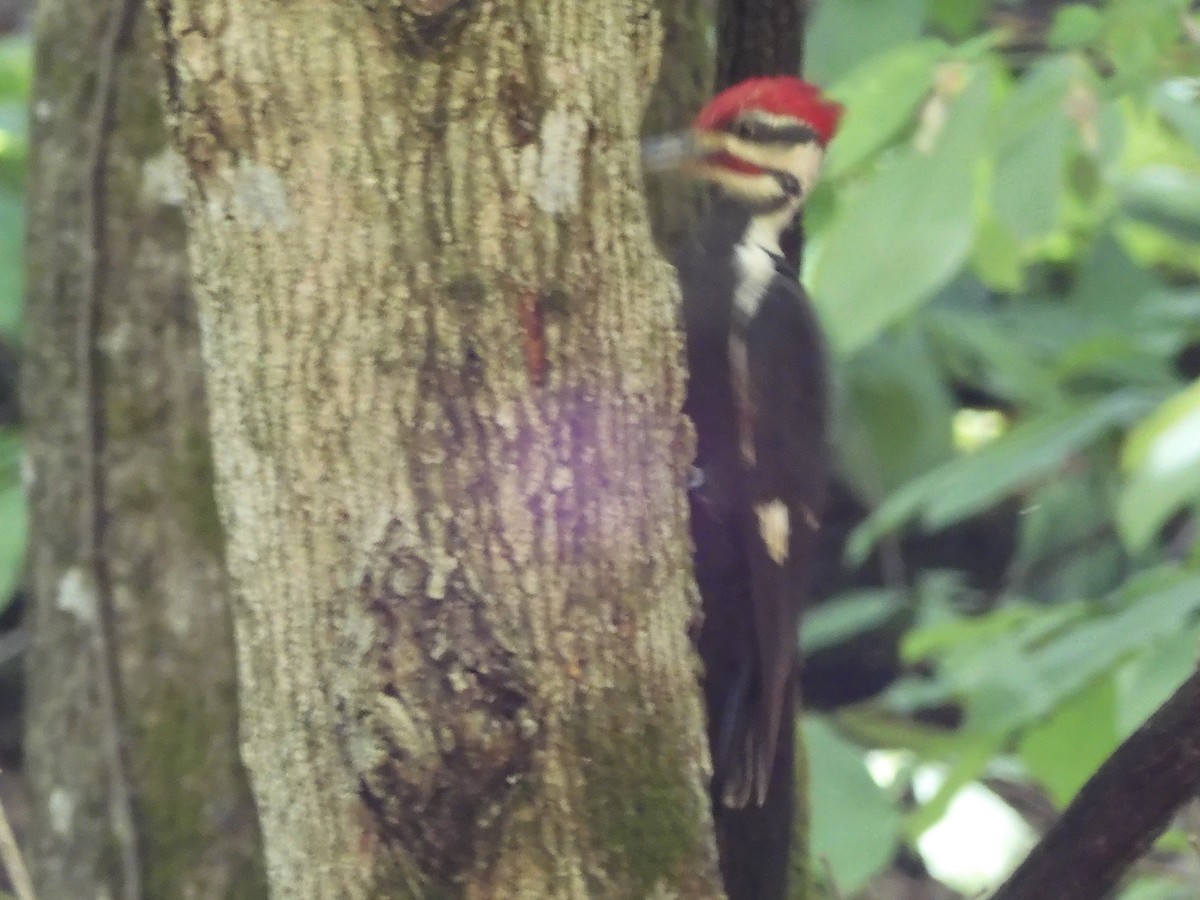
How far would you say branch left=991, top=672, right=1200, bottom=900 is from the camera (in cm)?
94

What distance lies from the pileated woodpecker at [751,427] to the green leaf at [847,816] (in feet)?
0.58

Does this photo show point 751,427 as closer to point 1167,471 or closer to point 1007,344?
point 1167,471

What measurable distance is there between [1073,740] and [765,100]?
57cm

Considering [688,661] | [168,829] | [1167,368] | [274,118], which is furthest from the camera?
[1167,368]

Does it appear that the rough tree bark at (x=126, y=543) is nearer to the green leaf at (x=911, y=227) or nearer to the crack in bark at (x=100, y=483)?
the crack in bark at (x=100, y=483)

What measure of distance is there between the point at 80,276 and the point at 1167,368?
131 cm

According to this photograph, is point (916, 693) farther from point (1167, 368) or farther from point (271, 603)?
point (271, 603)

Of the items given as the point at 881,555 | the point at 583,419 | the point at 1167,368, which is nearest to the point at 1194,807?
the point at 583,419

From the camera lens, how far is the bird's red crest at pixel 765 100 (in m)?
1.26

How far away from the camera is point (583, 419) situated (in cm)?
81

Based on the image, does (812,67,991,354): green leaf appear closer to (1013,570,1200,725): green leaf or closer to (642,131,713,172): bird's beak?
(642,131,713,172): bird's beak

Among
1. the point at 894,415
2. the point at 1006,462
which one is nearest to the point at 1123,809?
the point at 1006,462

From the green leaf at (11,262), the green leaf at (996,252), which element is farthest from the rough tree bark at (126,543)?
the green leaf at (996,252)

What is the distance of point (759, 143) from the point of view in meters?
1.30
